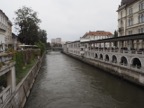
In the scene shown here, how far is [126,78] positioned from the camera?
2439 centimetres

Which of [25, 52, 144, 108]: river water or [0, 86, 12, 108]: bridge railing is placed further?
[25, 52, 144, 108]: river water

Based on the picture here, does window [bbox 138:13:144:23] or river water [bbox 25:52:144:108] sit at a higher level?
window [bbox 138:13:144:23]

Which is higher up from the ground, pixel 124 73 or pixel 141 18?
pixel 141 18

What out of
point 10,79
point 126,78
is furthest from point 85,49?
point 10,79

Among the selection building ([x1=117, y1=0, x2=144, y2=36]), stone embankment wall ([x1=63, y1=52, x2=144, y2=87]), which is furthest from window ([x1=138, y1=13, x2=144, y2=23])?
stone embankment wall ([x1=63, y1=52, x2=144, y2=87])

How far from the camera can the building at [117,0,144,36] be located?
1485 inches

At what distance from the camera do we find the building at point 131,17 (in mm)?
37713

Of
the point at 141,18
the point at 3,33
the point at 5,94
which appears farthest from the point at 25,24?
the point at 5,94

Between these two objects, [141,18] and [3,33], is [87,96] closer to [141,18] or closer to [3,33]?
[3,33]

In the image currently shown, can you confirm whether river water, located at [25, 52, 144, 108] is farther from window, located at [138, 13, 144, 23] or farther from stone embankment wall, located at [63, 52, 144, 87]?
window, located at [138, 13, 144, 23]

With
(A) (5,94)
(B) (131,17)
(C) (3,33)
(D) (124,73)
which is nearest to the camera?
(A) (5,94)

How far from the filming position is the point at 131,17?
41.9 metres

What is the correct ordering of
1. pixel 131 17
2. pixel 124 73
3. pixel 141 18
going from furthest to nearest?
pixel 131 17
pixel 141 18
pixel 124 73

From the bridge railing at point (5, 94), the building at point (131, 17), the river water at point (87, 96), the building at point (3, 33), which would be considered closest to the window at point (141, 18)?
the building at point (131, 17)
